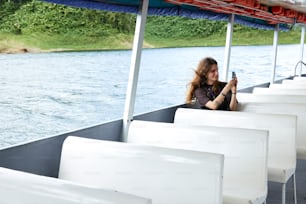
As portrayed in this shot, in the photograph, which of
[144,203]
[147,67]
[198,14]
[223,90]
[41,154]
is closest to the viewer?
[144,203]

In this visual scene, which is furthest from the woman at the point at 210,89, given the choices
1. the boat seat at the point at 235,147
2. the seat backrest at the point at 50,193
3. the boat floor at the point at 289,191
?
the seat backrest at the point at 50,193

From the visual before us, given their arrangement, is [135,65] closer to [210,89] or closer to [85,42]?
[85,42]

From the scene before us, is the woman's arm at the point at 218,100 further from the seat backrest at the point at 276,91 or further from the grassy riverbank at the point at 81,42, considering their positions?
the seat backrest at the point at 276,91

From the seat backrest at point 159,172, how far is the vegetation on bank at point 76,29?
51.0 inches

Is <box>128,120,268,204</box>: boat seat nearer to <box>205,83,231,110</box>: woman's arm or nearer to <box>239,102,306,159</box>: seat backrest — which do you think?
<box>205,83,231,110</box>: woman's arm

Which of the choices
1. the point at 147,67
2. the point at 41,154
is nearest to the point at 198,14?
the point at 147,67

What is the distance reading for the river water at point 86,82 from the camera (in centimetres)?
469

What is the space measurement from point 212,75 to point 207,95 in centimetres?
21

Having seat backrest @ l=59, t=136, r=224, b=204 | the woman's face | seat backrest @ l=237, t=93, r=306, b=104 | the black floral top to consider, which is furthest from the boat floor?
seat backrest @ l=59, t=136, r=224, b=204

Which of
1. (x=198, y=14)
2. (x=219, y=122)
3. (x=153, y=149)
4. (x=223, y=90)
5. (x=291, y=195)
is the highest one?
(x=198, y=14)

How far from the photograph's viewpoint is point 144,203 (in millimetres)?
1769

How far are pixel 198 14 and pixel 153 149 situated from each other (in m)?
3.39

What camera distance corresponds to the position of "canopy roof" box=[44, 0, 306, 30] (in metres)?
4.37

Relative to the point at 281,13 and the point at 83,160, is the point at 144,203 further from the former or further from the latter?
the point at 281,13
